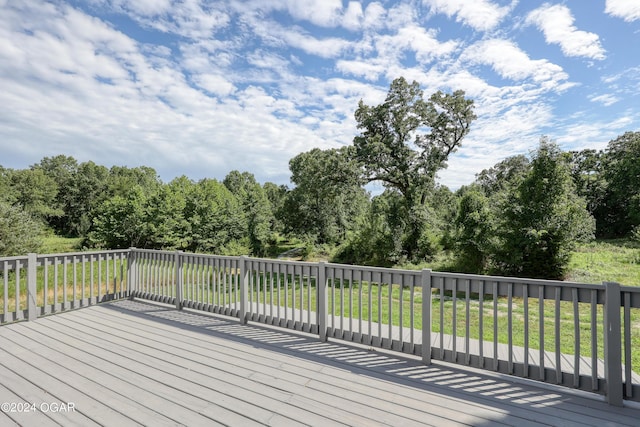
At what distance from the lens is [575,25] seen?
26.0 feet

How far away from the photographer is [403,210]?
49.4 ft

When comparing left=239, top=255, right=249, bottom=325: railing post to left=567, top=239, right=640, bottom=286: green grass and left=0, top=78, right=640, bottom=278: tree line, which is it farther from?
left=567, top=239, right=640, bottom=286: green grass

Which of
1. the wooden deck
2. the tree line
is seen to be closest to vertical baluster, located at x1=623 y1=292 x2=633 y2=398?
the wooden deck

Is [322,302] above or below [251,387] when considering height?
above

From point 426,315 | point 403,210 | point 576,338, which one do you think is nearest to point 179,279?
point 426,315

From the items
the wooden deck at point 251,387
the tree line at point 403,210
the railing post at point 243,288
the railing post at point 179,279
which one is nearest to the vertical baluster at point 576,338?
the wooden deck at point 251,387

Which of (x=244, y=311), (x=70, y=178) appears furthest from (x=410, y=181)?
(x=70, y=178)

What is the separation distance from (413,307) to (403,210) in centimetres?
1155

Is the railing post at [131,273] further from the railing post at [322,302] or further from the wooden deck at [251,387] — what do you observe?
the railing post at [322,302]

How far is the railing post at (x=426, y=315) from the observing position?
2.99 m

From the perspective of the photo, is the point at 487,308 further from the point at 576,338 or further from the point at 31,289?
the point at 31,289

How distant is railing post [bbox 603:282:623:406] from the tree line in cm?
879

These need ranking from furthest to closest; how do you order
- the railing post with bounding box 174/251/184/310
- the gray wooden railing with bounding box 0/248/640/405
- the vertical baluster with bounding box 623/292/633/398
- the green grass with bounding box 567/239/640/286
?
the green grass with bounding box 567/239/640/286, the railing post with bounding box 174/251/184/310, the gray wooden railing with bounding box 0/248/640/405, the vertical baluster with bounding box 623/292/633/398

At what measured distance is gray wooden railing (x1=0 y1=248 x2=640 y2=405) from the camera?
7.75 ft
